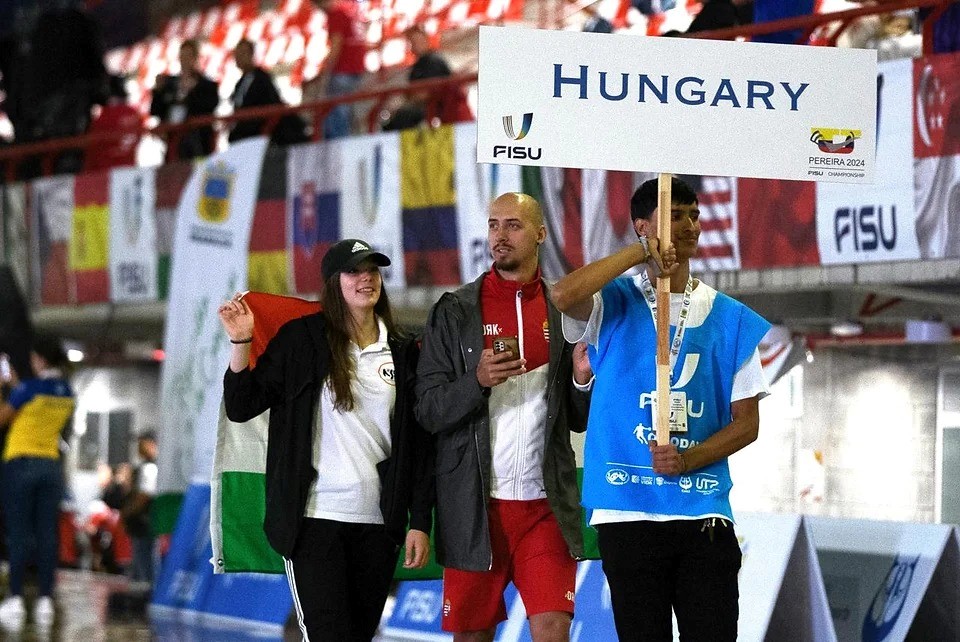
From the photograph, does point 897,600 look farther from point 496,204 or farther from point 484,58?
point 484,58

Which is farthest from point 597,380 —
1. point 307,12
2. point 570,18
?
point 307,12

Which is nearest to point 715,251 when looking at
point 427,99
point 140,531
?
point 427,99

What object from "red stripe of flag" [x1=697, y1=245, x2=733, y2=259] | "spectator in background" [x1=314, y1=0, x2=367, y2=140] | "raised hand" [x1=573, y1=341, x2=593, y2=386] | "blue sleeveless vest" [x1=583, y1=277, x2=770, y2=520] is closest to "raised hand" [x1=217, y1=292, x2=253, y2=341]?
"raised hand" [x1=573, y1=341, x2=593, y2=386]

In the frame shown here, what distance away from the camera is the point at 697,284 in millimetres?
4672

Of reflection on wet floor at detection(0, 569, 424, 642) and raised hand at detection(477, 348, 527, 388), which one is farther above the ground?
raised hand at detection(477, 348, 527, 388)

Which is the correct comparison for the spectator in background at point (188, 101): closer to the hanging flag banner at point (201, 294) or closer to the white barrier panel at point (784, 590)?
the hanging flag banner at point (201, 294)

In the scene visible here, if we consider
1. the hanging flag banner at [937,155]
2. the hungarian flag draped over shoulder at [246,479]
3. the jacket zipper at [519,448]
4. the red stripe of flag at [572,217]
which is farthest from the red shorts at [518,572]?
the red stripe of flag at [572,217]

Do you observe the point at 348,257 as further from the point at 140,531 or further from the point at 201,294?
the point at 140,531

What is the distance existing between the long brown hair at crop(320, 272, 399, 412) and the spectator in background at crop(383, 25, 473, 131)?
20.1 ft

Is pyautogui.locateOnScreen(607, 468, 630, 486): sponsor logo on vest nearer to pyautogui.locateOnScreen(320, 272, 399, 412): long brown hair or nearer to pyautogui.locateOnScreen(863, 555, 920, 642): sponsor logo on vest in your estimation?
pyautogui.locateOnScreen(320, 272, 399, 412): long brown hair

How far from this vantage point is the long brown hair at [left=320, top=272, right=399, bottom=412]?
5332 millimetres

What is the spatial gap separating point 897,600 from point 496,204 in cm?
350

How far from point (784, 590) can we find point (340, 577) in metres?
3.30

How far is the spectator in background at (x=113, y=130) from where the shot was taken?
15352 millimetres
